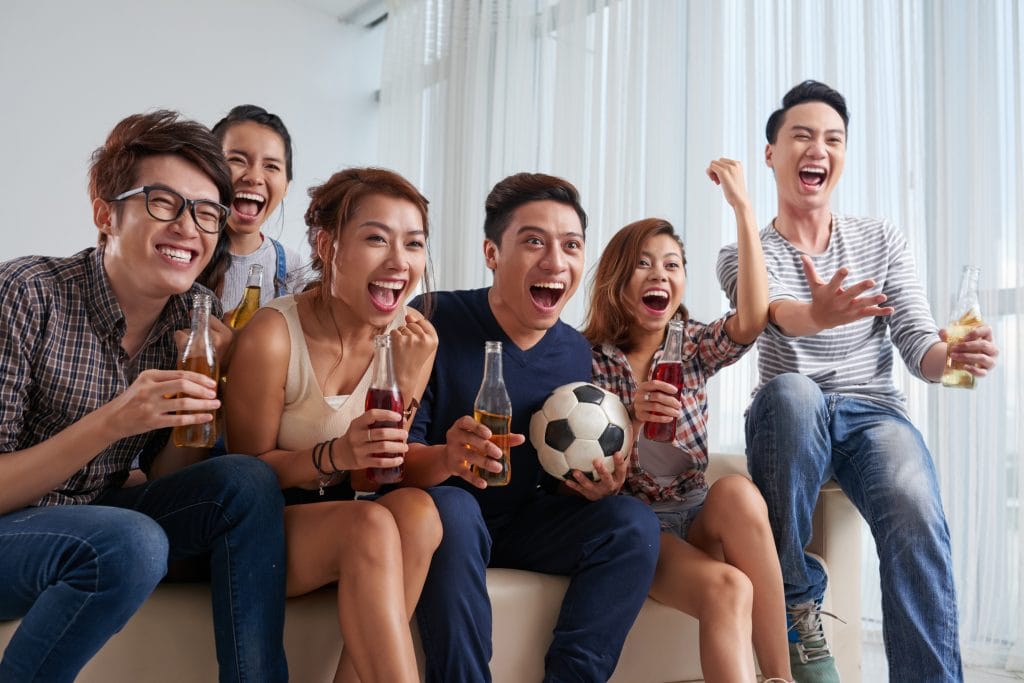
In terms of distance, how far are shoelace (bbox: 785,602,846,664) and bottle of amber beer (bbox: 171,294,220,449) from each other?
130 centimetres

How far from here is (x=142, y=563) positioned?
137 cm

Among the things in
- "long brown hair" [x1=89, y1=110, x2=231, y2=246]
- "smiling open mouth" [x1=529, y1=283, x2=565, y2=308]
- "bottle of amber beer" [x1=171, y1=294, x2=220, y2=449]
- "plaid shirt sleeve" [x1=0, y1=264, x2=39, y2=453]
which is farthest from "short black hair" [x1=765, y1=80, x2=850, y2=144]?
"plaid shirt sleeve" [x1=0, y1=264, x2=39, y2=453]

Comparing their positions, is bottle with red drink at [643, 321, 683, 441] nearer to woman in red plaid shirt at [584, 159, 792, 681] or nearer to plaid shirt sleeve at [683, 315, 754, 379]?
woman in red plaid shirt at [584, 159, 792, 681]

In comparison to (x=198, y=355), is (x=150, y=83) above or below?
above

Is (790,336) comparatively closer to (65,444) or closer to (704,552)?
(704,552)

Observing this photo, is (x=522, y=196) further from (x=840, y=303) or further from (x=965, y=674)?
(x=965, y=674)

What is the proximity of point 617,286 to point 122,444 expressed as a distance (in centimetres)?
118

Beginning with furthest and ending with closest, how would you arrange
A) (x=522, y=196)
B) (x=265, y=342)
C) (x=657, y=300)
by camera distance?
(x=657, y=300) < (x=522, y=196) < (x=265, y=342)

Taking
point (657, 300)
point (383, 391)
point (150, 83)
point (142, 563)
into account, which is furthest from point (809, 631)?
point (150, 83)

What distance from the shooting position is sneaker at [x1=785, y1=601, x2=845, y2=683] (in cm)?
198

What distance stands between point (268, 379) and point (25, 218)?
3755 mm

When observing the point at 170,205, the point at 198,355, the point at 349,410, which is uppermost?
the point at 170,205

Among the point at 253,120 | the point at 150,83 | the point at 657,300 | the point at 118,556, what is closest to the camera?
the point at 118,556

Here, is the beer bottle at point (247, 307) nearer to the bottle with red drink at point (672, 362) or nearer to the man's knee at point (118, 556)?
the man's knee at point (118, 556)
